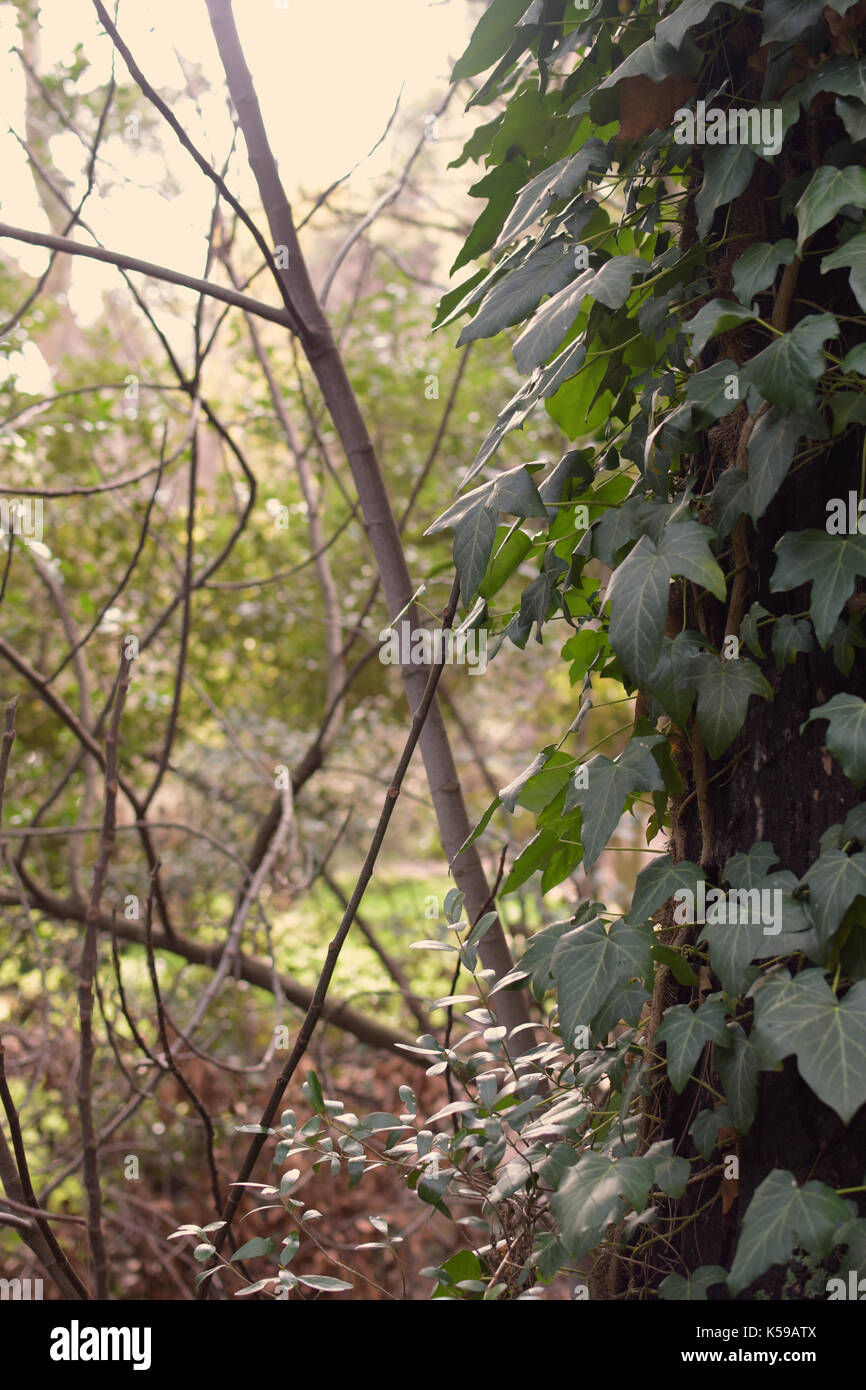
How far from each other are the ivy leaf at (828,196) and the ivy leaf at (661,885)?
1.60ft

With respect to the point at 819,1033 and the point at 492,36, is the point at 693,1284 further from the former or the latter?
the point at 492,36

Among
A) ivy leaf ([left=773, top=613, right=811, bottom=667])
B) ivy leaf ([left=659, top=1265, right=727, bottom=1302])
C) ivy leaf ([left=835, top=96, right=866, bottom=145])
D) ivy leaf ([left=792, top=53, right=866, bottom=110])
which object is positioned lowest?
ivy leaf ([left=659, top=1265, right=727, bottom=1302])

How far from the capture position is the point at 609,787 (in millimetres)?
850

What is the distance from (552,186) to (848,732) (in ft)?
1.74

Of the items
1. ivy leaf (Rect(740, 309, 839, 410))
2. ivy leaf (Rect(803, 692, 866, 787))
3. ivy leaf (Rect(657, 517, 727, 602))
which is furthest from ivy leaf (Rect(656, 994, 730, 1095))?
ivy leaf (Rect(740, 309, 839, 410))

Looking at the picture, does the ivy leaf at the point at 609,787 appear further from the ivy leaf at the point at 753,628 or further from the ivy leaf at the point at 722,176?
the ivy leaf at the point at 722,176

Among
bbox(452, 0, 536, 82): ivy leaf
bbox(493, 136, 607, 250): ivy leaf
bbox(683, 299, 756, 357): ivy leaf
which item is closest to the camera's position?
bbox(683, 299, 756, 357): ivy leaf

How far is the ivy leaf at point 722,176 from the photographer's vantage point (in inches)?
32.7

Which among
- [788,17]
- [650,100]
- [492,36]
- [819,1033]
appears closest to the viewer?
[819,1033]

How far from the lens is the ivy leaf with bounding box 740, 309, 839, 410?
2.42ft

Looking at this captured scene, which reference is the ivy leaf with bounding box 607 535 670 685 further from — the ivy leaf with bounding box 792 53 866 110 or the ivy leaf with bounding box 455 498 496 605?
the ivy leaf with bounding box 792 53 866 110

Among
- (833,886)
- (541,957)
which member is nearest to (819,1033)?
(833,886)

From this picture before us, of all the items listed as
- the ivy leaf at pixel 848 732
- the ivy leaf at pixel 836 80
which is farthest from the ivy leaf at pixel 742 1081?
the ivy leaf at pixel 836 80

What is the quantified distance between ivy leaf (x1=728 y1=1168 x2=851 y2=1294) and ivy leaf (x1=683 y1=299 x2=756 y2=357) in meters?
0.60
